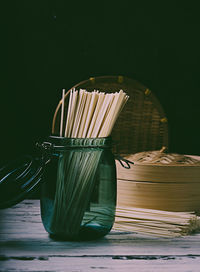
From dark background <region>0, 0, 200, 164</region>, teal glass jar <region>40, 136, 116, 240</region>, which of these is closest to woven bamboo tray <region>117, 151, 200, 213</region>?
teal glass jar <region>40, 136, 116, 240</region>

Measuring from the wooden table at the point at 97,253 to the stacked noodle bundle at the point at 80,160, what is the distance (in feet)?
0.21

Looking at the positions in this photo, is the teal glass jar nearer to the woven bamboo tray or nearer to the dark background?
the woven bamboo tray

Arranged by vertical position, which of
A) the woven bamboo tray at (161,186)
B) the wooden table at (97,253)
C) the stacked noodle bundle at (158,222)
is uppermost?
the woven bamboo tray at (161,186)

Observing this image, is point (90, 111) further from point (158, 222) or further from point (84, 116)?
point (158, 222)

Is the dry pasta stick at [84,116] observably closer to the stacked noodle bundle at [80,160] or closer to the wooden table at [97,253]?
the stacked noodle bundle at [80,160]

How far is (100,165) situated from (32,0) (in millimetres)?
903

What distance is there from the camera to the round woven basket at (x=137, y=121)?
1.54 metres

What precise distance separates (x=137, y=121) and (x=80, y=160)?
2.21 ft

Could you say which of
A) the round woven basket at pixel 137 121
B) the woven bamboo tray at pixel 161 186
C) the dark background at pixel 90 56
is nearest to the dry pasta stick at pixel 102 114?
the woven bamboo tray at pixel 161 186

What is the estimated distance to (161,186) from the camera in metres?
1.14

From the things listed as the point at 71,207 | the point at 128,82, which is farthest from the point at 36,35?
the point at 71,207

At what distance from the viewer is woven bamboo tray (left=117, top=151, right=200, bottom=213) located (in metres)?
1.14

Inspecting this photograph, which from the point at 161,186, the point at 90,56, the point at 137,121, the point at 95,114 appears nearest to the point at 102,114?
the point at 95,114

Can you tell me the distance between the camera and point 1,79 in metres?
1.55
